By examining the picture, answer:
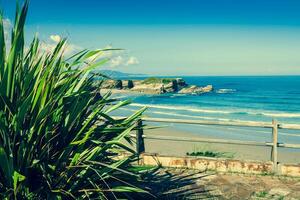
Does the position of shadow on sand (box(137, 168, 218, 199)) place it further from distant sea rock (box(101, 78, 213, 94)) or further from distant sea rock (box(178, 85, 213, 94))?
distant sea rock (box(178, 85, 213, 94))

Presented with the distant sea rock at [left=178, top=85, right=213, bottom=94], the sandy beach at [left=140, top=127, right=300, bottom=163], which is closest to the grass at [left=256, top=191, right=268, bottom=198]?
the sandy beach at [left=140, top=127, right=300, bottom=163]

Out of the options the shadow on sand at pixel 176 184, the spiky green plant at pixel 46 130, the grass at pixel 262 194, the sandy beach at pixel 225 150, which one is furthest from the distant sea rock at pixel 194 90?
the spiky green plant at pixel 46 130

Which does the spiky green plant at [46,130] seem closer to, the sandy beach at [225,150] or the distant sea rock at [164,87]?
the sandy beach at [225,150]

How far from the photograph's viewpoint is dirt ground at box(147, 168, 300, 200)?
581 cm

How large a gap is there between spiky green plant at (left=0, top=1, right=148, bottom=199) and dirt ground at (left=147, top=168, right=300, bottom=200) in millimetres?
1984

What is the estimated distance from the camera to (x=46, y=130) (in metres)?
3.60

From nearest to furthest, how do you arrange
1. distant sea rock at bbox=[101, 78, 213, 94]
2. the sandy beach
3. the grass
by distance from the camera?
the grass
the sandy beach
distant sea rock at bbox=[101, 78, 213, 94]

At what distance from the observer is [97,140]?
13.3 ft

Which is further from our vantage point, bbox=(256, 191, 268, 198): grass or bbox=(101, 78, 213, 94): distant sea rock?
bbox=(101, 78, 213, 94): distant sea rock

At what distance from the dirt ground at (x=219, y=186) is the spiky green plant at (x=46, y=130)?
78.1 inches

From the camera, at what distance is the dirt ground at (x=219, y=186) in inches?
229

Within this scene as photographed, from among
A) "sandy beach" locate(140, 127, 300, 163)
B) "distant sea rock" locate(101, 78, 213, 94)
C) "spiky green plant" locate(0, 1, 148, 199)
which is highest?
"spiky green plant" locate(0, 1, 148, 199)

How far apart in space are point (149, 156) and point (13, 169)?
4.43 m

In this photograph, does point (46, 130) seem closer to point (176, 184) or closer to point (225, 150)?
point (176, 184)
